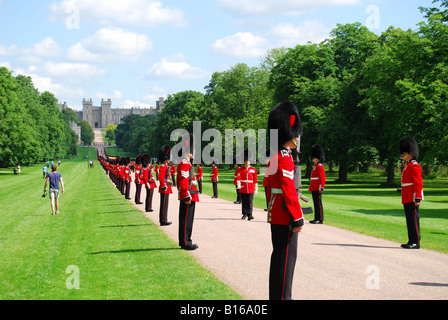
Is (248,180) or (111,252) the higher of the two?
(248,180)

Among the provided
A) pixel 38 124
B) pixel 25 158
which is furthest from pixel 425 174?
pixel 38 124

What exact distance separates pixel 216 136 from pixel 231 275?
69228 millimetres

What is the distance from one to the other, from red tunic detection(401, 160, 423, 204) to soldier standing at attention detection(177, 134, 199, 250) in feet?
15.9

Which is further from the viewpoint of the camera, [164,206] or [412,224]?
[164,206]

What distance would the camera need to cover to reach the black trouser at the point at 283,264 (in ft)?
21.3

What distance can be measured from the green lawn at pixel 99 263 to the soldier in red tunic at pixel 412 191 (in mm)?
5060

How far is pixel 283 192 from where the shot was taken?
6477 millimetres

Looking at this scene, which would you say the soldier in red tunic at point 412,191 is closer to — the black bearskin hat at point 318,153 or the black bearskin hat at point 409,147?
the black bearskin hat at point 409,147

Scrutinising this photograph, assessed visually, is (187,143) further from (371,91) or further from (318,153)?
(371,91)

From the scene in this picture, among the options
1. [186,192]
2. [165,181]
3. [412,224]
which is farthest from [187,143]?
[412,224]

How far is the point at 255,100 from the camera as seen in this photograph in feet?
261

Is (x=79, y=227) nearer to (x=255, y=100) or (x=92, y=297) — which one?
(x=92, y=297)

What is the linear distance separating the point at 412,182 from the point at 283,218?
6335mm

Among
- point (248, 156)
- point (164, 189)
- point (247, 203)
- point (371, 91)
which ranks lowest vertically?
point (247, 203)
